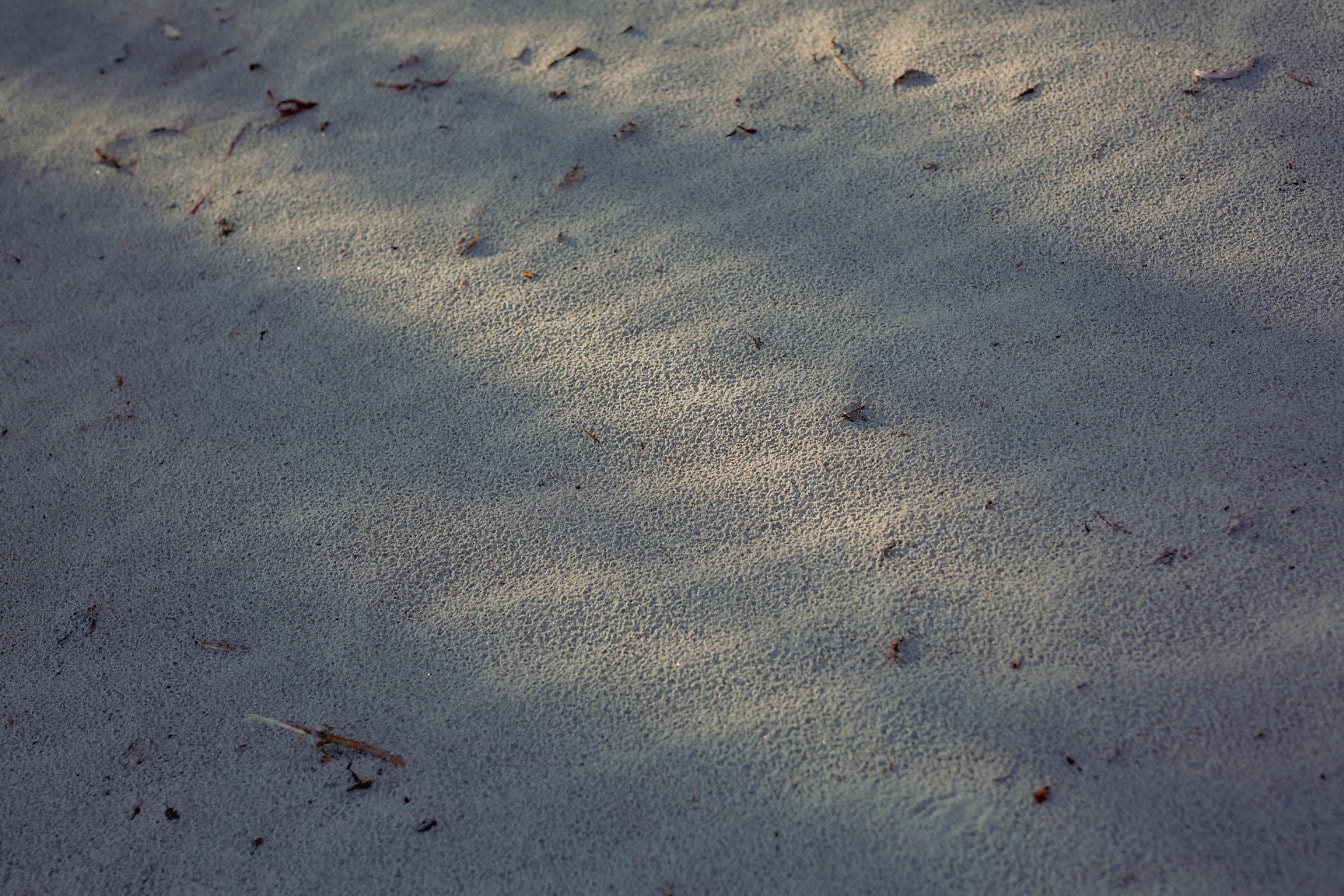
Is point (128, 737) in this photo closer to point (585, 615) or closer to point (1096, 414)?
point (585, 615)

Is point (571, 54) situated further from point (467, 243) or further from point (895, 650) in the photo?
point (895, 650)

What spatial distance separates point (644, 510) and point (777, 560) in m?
0.30

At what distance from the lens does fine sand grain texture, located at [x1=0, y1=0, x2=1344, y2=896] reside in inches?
64.6

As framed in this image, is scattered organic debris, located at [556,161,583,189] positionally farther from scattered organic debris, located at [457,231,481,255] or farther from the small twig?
the small twig

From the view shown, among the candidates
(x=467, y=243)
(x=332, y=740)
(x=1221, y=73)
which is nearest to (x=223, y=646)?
(x=332, y=740)

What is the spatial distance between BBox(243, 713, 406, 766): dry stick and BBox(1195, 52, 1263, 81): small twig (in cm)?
250

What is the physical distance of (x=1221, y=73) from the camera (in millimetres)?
2582

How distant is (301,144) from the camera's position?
2.93 meters

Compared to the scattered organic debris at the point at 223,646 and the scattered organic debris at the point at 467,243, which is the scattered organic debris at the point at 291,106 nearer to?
the scattered organic debris at the point at 467,243

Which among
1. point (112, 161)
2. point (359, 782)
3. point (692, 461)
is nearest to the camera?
point (359, 782)

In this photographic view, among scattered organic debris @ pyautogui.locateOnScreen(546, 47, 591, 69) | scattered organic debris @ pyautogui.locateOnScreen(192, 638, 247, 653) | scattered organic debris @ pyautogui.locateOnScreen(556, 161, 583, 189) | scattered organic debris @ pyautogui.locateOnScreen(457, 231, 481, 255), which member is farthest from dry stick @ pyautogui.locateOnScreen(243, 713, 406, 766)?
A: scattered organic debris @ pyautogui.locateOnScreen(546, 47, 591, 69)

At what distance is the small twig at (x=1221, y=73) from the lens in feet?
8.45

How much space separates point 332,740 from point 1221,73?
262 cm

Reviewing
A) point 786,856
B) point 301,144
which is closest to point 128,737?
point 786,856
